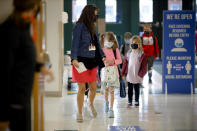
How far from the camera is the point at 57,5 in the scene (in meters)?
7.16

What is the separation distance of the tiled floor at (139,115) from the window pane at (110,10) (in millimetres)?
11292

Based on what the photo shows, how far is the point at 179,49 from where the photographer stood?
25.0ft

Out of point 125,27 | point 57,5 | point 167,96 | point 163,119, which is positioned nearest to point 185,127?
point 163,119

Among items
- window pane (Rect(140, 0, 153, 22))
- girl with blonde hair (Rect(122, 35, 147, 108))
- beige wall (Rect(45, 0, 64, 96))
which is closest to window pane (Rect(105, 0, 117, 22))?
window pane (Rect(140, 0, 153, 22))

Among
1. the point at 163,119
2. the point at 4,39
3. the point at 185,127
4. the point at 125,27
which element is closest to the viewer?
the point at 4,39

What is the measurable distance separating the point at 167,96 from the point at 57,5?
276 centimetres

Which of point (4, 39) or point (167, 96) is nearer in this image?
point (4, 39)

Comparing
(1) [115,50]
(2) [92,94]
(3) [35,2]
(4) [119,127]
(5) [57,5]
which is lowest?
(4) [119,127]

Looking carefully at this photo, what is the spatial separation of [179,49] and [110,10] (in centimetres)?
1104

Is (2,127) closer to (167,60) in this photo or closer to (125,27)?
(167,60)

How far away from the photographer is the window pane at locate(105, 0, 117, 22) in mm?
18281

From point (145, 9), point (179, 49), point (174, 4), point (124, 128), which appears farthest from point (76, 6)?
point (124, 128)

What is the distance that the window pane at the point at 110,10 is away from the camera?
18281mm

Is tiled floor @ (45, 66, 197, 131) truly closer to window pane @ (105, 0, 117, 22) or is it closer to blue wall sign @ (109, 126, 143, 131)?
blue wall sign @ (109, 126, 143, 131)
